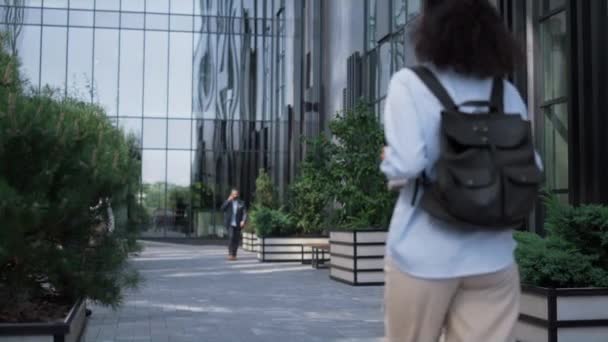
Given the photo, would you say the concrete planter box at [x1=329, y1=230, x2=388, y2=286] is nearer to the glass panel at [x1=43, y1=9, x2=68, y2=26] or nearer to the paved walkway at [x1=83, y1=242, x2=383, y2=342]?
the paved walkway at [x1=83, y1=242, x2=383, y2=342]

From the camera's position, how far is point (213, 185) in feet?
119

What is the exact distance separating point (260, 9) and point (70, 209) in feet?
109

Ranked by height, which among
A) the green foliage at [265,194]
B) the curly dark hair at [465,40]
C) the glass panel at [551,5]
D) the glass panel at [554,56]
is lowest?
the curly dark hair at [465,40]

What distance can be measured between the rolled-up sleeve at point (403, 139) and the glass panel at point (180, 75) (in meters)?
34.9

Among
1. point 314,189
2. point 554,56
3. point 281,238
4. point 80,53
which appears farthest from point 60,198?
point 80,53

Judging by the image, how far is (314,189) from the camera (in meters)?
17.2

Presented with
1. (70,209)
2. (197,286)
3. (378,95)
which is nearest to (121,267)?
(70,209)

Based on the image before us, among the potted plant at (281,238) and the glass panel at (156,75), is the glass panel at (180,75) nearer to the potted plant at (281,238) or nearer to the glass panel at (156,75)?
the glass panel at (156,75)

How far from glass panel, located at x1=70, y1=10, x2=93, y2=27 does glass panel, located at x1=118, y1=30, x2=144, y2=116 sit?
5.05 ft

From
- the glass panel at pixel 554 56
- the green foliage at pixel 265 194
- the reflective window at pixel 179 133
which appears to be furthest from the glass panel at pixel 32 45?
the glass panel at pixel 554 56

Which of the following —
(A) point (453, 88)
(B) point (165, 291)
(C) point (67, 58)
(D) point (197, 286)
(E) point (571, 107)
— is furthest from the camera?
(C) point (67, 58)

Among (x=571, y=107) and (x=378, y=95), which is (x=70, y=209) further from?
(x=378, y=95)

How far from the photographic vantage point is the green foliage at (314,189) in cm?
1625

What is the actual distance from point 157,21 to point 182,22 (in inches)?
45.1
